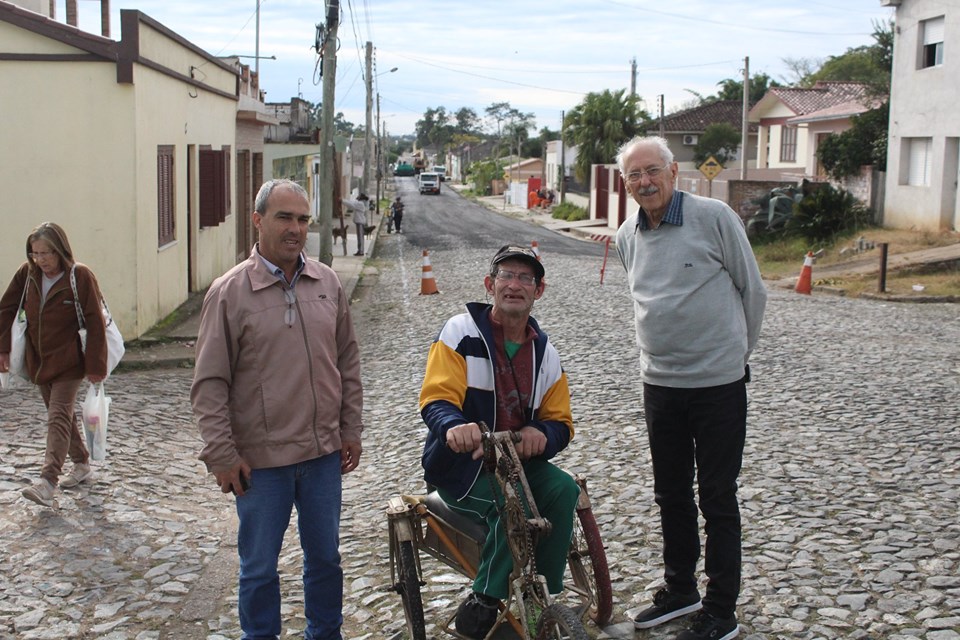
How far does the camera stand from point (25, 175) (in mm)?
11664

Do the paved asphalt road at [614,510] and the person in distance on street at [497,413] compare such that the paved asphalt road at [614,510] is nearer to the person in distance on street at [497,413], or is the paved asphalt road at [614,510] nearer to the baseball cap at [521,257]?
the person in distance on street at [497,413]

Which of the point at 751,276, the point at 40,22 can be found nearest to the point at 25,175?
the point at 40,22

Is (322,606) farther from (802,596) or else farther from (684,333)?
(802,596)

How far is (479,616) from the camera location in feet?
13.7

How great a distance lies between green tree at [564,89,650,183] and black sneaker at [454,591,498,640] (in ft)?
176

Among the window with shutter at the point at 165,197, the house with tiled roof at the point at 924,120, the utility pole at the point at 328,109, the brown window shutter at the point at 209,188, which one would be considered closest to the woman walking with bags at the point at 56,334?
the window with shutter at the point at 165,197

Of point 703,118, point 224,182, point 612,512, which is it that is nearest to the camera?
point 612,512

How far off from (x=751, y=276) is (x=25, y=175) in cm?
950

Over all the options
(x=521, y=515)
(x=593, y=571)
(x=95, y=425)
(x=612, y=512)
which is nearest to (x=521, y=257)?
(x=521, y=515)

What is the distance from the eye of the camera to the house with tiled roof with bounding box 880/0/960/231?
26.3 metres

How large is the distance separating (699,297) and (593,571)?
4.05ft

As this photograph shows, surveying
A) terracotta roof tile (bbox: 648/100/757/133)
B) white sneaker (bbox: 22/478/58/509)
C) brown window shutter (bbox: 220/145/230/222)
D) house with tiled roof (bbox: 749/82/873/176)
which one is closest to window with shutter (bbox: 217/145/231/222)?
brown window shutter (bbox: 220/145/230/222)

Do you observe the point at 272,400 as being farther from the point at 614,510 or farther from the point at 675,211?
the point at 614,510

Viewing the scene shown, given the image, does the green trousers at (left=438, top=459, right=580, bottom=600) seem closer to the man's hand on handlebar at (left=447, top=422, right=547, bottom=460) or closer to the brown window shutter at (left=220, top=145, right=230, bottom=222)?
the man's hand on handlebar at (left=447, top=422, right=547, bottom=460)
